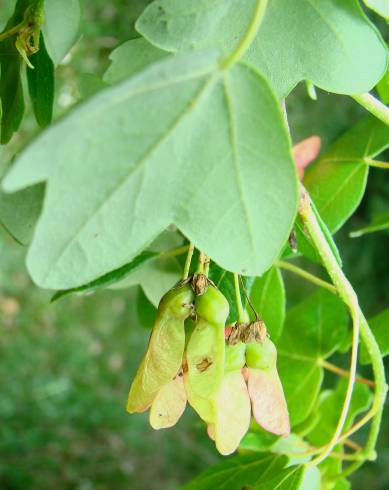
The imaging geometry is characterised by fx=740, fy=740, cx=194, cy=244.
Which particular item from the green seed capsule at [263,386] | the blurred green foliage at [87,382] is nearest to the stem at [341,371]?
the green seed capsule at [263,386]

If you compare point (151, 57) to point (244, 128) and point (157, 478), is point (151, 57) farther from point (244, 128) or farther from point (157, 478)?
point (157, 478)

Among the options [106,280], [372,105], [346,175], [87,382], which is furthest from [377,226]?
[87,382]

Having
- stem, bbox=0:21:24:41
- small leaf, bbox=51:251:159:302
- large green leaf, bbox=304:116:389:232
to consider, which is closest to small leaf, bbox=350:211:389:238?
large green leaf, bbox=304:116:389:232

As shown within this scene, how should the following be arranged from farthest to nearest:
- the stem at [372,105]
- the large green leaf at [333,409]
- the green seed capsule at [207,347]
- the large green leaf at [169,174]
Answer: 1. the large green leaf at [333,409]
2. the stem at [372,105]
3. the green seed capsule at [207,347]
4. the large green leaf at [169,174]

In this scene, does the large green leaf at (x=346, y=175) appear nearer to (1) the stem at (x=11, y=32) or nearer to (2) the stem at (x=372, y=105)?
(2) the stem at (x=372, y=105)

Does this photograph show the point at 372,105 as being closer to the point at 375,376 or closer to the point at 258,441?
the point at 375,376

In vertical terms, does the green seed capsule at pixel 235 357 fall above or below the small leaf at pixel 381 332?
above
